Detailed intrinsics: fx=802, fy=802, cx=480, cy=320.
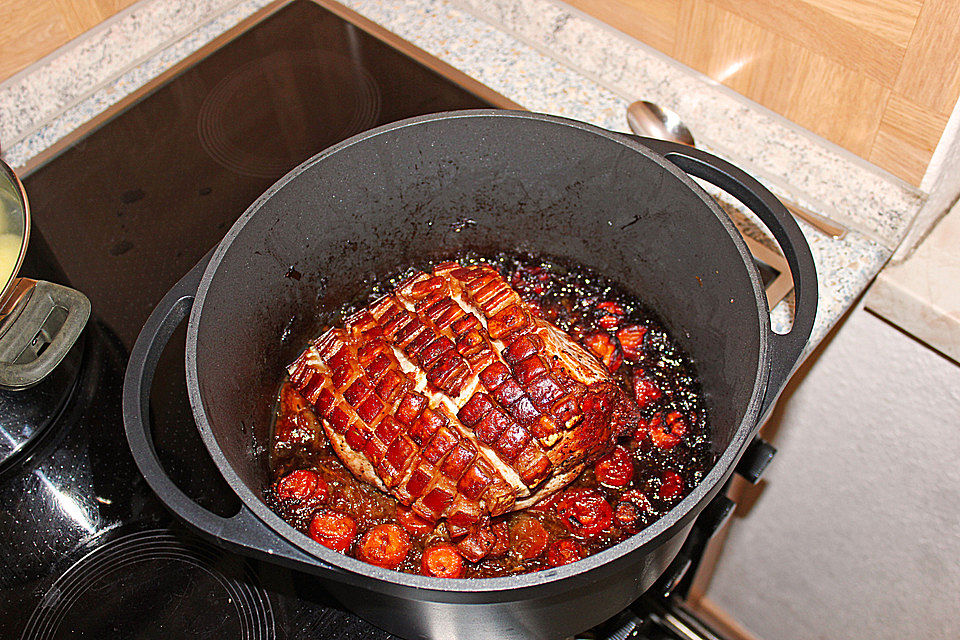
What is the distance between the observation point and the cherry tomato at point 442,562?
890 millimetres

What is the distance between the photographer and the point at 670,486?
95 cm

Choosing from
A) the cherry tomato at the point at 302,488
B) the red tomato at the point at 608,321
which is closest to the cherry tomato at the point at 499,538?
the cherry tomato at the point at 302,488

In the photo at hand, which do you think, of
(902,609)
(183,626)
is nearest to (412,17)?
(183,626)

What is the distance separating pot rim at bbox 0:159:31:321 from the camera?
36.2 inches

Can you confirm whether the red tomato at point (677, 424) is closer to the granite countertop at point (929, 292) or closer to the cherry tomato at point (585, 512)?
the cherry tomato at point (585, 512)

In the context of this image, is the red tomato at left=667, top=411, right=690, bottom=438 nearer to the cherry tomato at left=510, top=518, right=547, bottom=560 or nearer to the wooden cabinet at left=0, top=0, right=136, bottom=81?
the cherry tomato at left=510, top=518, right=547, bottom=560

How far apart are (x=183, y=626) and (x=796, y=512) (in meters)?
1.14

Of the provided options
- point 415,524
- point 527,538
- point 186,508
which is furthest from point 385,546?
point 186,508

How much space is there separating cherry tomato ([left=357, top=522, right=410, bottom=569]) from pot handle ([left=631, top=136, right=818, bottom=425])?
0.42 meters

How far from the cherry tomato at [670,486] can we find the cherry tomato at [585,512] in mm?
67

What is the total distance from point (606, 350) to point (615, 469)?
17 cm

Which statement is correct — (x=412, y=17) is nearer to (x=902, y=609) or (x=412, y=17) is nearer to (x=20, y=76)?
(x=20, y=76)

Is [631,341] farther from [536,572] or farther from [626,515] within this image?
[536,572]

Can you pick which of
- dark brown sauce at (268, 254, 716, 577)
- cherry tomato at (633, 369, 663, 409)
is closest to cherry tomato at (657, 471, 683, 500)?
dark brown sauce at (268, 254, 716, 577)
